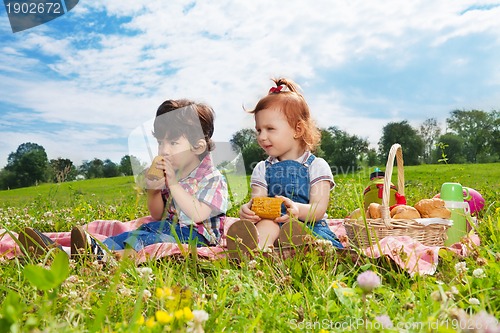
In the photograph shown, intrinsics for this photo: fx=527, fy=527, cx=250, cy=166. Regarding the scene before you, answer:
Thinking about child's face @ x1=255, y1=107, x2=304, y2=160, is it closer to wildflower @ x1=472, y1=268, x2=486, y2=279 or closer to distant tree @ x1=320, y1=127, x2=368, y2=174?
wildflower @ x1=472, y1=268, x2=486, y2=279

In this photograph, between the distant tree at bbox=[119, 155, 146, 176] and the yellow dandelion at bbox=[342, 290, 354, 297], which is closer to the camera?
the yellow dandelion at bbox=[342, 290, 354, 297]

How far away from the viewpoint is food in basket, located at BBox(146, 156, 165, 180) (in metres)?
3.34

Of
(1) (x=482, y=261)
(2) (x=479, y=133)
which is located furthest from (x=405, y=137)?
(1) (x=482, y=261)

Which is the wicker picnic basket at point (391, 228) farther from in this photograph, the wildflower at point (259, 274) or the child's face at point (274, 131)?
the wildflower at point (259, 274)

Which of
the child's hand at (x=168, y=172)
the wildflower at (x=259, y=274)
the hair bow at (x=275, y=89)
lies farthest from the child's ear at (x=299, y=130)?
the wildflower at (x=259, y=274)

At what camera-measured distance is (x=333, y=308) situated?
1.78 meters

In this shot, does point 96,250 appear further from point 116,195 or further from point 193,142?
point 116,195

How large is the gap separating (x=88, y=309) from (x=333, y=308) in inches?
32.9

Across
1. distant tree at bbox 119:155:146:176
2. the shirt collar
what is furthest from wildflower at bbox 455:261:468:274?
distant tree at bbox 119:155:146:176

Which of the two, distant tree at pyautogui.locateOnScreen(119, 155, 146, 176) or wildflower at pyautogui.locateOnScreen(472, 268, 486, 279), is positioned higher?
distant tree at pyautogui.locateOnScreen(119, 155, 146, 176)

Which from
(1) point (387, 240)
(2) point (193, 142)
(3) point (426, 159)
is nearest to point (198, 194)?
(2) point (193, 142)

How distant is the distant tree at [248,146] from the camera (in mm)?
4109

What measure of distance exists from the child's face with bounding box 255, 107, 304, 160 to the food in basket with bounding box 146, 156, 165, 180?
0.67 metres

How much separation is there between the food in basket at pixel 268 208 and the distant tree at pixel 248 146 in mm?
865
